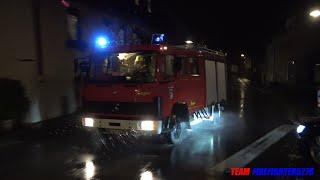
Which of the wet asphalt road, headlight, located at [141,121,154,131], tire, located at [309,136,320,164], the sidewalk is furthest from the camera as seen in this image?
the sidewalk

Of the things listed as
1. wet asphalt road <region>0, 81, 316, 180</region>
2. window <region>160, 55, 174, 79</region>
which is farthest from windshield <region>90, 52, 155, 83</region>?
wet asphalt road <region>0, 81, 316, 180</region>

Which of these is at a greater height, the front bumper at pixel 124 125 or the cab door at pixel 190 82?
the cab door at pixel 190 82

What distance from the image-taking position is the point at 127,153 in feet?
36.1

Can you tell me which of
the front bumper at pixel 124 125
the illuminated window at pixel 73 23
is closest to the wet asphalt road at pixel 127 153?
the front bumper at pixel 124 125

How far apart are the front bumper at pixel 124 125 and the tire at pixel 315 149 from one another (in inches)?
150

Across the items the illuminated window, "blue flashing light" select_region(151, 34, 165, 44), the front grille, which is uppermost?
the illuminated window

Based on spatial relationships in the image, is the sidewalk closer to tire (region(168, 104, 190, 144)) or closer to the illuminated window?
the illuminated window

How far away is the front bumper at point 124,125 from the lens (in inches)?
434

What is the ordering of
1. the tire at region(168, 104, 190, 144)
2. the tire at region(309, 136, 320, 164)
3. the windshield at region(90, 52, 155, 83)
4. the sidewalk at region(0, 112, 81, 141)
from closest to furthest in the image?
1. the tire at region(309, 136, 320, 164)
2. the windshield at region(90, 52, 155, 83)
3. the tire at region(168, 104, 190, 144)
4. the sidewalk at region(0, 112, 81, 141)

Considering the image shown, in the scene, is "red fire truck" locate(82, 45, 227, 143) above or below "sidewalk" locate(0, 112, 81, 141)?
above

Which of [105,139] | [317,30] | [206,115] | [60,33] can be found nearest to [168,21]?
[317,30]

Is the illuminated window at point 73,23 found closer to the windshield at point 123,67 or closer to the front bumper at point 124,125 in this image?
the windshield at point 123,67

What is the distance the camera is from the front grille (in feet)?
36.7

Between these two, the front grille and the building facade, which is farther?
the building facade
